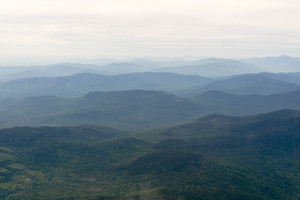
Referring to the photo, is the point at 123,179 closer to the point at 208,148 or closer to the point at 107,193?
the point at 107,193

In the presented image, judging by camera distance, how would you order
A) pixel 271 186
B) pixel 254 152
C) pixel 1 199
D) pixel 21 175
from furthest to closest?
pixel 254 152 → pixel 21 175 → pixel 271 186 → pixel 1 199

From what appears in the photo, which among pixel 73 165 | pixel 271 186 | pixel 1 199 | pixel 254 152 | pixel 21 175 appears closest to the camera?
pixel 1 199

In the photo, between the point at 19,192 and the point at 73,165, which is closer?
the point at 19,192

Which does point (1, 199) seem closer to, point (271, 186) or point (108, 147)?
point (108, 147)

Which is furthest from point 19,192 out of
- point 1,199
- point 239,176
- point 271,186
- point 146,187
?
point 271,186

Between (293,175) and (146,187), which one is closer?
(146,187)

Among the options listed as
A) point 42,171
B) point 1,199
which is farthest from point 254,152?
point 1,199

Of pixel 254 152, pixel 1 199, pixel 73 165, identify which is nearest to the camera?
pixel 1 199
